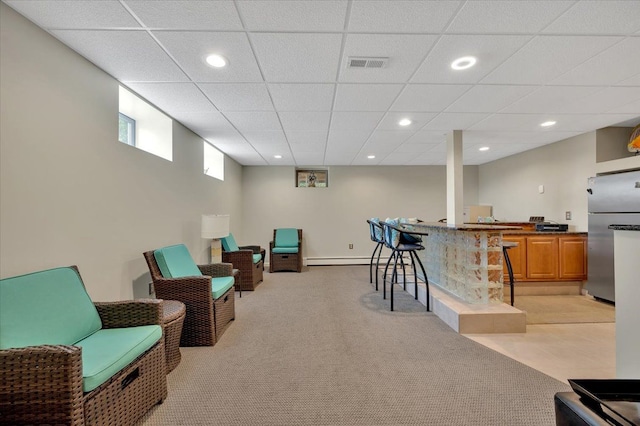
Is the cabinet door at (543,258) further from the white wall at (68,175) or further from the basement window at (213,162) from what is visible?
the basement window at (213,162)

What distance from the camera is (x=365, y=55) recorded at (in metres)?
2.01

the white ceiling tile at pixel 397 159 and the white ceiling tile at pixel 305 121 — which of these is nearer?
the white ceiling tile at pixel 305 121

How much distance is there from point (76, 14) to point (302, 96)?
1.68 m

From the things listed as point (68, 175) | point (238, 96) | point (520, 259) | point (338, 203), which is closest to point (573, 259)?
point (520, 259)

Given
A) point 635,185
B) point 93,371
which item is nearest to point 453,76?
point 635,185

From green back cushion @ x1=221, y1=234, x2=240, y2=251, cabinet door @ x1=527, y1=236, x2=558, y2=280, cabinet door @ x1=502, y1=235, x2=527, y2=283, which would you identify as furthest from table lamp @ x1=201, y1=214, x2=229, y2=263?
cabinet door @ x1=527, y1=236, x2=558, y2=280

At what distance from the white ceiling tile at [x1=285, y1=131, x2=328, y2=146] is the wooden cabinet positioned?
10.8ft

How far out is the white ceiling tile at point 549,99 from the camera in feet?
8.46

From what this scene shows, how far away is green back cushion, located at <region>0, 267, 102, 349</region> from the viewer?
1.33 meters

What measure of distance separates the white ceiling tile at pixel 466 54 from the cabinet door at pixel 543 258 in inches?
115

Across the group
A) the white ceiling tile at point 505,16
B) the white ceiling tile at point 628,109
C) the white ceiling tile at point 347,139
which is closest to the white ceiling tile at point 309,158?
the white ceiling tile at point 347,139

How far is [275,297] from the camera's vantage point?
3.96 m

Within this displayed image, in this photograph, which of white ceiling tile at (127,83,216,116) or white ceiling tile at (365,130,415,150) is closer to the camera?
white ceiling tile at (127,83,216,116)

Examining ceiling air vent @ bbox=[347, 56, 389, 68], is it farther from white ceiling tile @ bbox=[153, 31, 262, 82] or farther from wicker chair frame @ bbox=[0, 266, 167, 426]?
wicker chair frame @ bbox=[0, 266, 167, 426]
